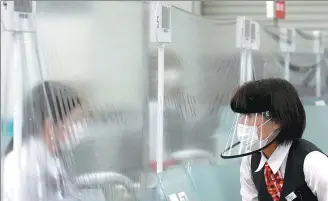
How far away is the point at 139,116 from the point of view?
1685 millimetres

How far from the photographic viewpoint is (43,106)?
137cm

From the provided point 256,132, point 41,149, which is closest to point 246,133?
point 256,132

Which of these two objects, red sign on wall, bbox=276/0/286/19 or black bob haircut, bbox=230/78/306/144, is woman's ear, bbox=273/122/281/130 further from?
red sign on wall, bbox=276/0/286/19

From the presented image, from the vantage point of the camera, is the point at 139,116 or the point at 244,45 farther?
the point at 244,45

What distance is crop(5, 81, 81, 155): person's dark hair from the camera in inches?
→ 52.9

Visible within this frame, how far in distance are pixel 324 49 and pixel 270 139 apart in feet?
4.50

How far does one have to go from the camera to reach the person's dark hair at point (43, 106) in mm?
1344

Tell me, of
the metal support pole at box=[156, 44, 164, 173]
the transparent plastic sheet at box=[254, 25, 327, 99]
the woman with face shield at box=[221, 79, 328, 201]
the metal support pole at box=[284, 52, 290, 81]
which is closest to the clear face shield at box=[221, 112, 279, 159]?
the woman with face shield at box=[221, 79, 328, 201]

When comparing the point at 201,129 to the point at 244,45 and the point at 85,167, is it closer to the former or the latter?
the point at 244,45

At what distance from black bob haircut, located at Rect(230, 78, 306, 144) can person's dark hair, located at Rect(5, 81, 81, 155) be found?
546 mm

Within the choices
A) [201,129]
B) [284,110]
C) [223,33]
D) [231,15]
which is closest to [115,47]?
[284,110]

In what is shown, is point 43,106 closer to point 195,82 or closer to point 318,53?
point 195,82

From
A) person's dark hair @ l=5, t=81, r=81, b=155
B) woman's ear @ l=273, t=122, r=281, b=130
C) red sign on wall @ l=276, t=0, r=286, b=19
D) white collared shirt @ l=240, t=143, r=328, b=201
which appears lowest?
white collared shirt @ l=240, t=143, r=328, b=201

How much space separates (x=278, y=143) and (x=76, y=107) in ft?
2.05
